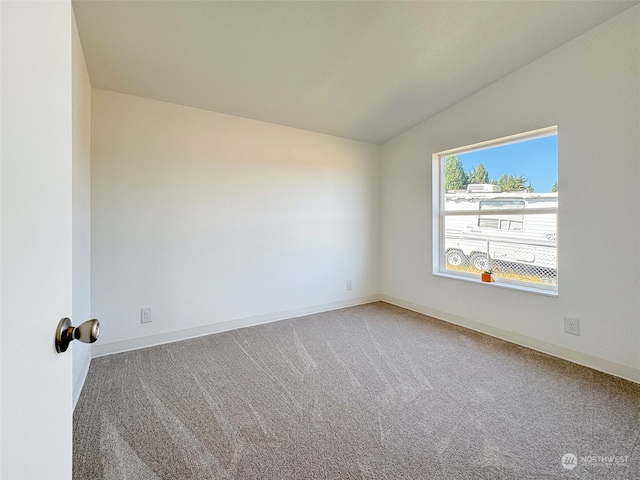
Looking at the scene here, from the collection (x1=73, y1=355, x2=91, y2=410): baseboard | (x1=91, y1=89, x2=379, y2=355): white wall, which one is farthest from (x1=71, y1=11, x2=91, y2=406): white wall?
(x1=91, y1=89, x2=379, y2=355): white wall

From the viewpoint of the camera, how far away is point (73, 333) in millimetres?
631

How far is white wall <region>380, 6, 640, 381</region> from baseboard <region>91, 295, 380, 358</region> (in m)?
1.70

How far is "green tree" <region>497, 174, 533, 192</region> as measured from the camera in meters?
2.74

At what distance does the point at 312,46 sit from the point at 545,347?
316cm

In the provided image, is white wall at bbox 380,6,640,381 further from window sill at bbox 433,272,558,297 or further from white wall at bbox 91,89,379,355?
white wall at bbox 91,89,379,355

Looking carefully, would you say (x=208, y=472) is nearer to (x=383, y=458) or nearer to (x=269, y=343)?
(x=383, y=458)

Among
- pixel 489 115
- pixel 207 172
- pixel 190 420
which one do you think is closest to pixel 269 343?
pixel 190 420

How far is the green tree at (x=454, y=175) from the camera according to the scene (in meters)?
3.29

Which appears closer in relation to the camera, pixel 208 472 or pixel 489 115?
pixel 208 472

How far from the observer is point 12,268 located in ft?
1.43

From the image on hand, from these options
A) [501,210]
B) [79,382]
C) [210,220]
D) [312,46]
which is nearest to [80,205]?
[210,220]

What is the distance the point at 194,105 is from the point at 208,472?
2.87 m

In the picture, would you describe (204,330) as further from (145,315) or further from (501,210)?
(501,210)

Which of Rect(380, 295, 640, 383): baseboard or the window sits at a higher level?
the window
